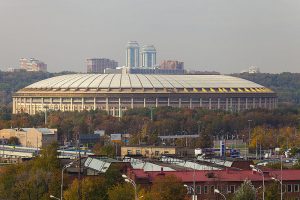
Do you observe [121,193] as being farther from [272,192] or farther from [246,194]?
[272,192]

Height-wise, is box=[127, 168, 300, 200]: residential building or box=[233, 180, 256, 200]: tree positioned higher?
box=[233, 180, 256, 200]: tree

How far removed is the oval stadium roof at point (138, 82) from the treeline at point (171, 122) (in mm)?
13210

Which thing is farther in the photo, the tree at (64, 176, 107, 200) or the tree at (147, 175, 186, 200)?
the tree at (64, 176, 107, 200)

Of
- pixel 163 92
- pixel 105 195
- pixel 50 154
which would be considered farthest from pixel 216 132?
pixel 105 195

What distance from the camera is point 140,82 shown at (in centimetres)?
13838

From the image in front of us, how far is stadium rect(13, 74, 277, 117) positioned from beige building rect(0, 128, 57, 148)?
30359 mm

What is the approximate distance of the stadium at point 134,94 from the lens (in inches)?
5281

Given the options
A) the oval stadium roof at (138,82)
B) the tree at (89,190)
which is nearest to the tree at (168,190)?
the tree at (89,190)

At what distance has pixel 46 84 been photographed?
5635 inches

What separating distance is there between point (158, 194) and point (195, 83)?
102 metres

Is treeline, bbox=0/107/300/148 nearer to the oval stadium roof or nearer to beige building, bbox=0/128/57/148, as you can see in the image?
beige building, bbox=0/128/57/148

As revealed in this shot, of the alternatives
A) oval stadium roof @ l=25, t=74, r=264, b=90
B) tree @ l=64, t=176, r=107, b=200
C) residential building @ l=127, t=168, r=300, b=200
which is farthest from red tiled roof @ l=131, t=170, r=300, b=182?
oval stadium roof @ l=25, t=74, r=264, b=90

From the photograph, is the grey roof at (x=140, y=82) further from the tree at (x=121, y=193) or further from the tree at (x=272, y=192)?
the tree at (x=121, y=193)

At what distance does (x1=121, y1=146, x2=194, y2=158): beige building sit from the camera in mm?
75438
